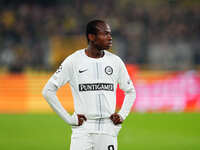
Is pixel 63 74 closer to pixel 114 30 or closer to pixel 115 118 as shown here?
pixel 115 118

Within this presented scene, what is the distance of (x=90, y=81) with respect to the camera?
4664 mm

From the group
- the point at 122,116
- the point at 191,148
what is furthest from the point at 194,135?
the point at 122,116

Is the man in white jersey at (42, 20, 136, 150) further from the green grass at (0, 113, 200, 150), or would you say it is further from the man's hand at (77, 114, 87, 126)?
the green grass at (0, 113, 200, 150)

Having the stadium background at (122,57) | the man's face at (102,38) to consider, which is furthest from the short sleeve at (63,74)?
the stadium background at (122,57)

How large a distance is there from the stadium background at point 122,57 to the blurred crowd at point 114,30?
5 cm

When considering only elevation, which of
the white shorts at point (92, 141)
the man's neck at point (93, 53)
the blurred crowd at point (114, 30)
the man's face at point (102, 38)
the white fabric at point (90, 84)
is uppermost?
the blurred crowd at point (114, 30)

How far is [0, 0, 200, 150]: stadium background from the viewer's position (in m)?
14.2

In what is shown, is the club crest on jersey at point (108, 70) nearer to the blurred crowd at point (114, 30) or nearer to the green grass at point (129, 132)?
the green grass at point (129, 132)

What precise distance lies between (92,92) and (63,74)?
326 mm

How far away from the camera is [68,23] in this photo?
2559 cm

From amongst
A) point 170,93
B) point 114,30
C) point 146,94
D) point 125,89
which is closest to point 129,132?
point 146,94

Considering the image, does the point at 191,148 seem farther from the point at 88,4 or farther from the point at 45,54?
the point at 88,4

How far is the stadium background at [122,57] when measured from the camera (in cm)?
1417

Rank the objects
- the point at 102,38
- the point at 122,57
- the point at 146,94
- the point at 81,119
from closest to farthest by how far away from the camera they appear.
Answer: the point at 81,119 → the point at 102,38 → the point at 146,94 → the point at 122,57
